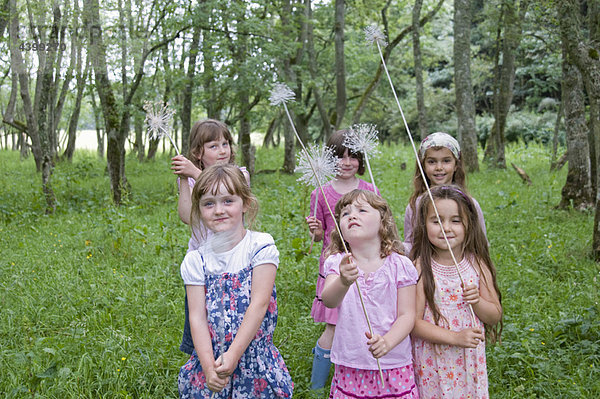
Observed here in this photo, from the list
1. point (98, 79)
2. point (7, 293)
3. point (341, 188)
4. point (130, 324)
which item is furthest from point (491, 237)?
point (98, 79)

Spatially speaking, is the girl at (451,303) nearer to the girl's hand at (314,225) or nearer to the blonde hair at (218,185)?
the girl's hand at (314,225)

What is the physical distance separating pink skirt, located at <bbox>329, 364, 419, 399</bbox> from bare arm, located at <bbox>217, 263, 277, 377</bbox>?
492 millimetres

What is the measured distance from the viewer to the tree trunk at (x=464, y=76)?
36.3 ft

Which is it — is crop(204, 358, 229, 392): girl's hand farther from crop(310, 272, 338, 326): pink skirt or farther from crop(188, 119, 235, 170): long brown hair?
→ crop(188, 119, 235, 170): long brown hair

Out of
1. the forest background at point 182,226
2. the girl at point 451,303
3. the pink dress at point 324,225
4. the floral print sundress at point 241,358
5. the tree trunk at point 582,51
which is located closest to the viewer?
the floral print sundress at point 241,358

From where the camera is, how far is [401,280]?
7.22 feet

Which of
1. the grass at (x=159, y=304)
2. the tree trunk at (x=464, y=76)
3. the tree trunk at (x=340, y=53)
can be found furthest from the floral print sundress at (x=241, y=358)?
the tree trunk at (x=340, y=53)

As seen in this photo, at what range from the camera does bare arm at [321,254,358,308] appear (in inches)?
74.1

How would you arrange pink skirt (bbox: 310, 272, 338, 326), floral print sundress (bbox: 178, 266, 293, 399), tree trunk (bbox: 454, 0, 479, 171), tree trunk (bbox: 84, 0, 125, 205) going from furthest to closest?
1. tree trunk (bbox: 454, 0, 479, 171)
2. tree trunk (bbox: 84, 0, 125, 205)
3. pink skirt (bbox: 310, 272, 338, 326)
4. floral print sundress (bbox: 178, 266, 293, 399)

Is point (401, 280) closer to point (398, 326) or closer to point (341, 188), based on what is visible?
point (398, 326)

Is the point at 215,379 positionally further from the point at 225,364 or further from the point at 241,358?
the point at 241,358

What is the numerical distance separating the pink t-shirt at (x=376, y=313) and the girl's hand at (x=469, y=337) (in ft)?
0.70

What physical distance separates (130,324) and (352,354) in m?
2.26

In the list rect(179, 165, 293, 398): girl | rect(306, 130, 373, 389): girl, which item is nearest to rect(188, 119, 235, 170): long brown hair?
rect(306, 130, 373, 389): girl
